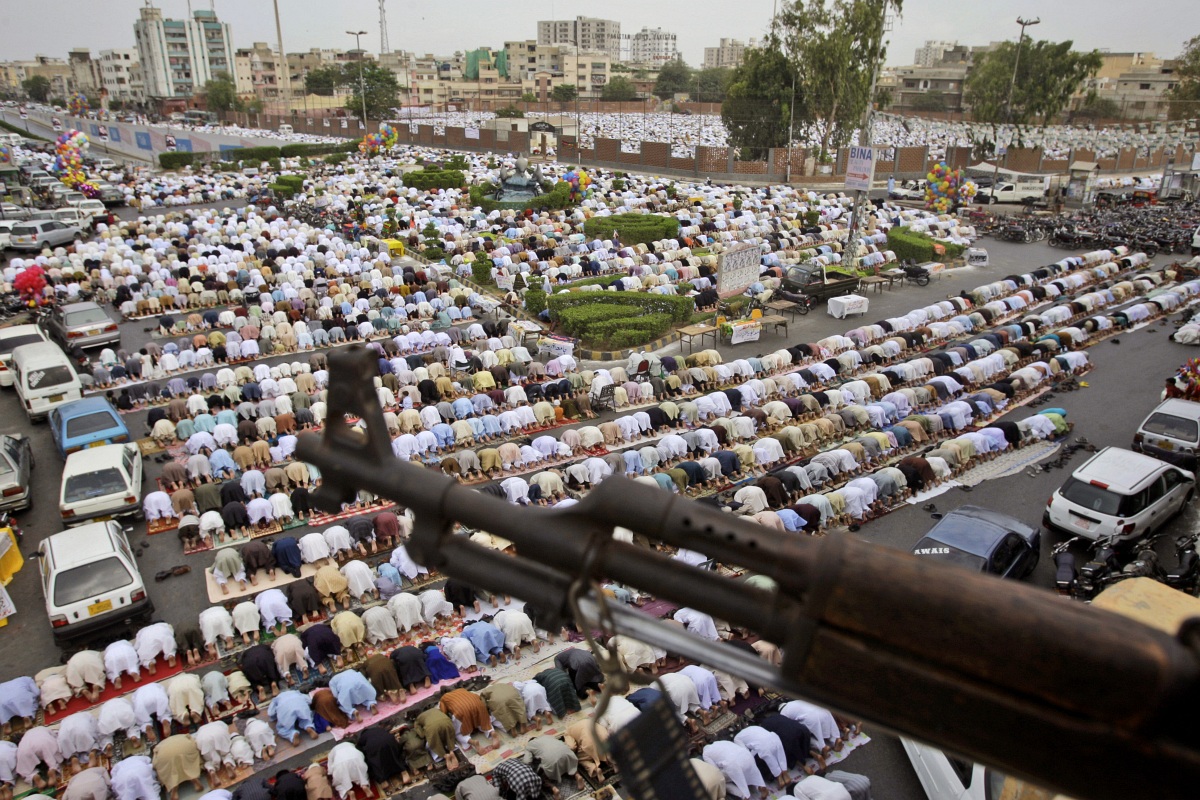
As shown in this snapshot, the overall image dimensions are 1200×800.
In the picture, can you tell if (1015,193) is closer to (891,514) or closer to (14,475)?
(891,514)

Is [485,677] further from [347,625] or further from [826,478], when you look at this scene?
[826,478]

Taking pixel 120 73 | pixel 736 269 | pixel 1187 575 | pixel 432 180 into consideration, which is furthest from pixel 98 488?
pixel 120 73

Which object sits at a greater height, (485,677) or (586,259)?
(586,259)

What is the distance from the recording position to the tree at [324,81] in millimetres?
110188

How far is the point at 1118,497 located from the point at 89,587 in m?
14.7

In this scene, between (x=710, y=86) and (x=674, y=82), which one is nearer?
(x=710, y=86)

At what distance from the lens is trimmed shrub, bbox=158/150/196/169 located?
54.9m

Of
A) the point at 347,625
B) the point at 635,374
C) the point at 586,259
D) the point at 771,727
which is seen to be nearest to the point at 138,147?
the point at 586,259

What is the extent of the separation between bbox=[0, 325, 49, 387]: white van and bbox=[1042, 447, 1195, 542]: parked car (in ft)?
71.3

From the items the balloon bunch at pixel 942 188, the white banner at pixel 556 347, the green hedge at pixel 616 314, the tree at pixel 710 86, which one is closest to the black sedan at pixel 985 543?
the white banner at pixel 556 347

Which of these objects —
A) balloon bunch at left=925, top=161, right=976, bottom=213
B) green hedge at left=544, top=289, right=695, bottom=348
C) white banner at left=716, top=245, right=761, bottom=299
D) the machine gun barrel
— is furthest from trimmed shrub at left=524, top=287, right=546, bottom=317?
balloon bunch at left=925, top=161, right=976, bottom=213

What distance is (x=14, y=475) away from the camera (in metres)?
13.0

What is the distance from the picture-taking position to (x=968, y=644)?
1.99 meters

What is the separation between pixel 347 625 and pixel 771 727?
534cm
